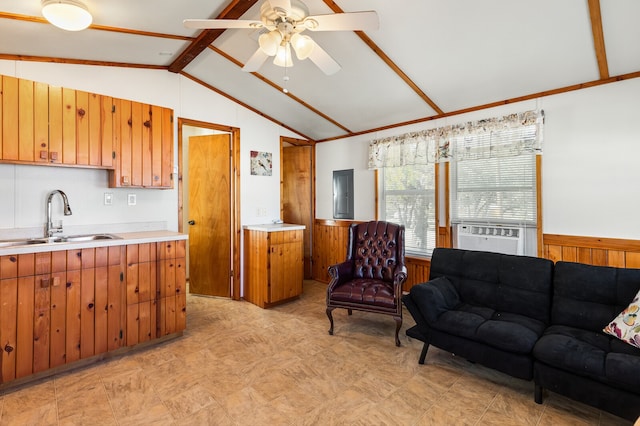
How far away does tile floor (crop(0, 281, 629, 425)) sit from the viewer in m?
1.87

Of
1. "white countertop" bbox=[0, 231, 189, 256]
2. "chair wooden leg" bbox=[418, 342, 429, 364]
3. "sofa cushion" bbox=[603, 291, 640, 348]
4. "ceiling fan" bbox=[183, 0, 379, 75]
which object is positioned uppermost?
"ceiling fan" bbox=[183, 0, 379, 75]

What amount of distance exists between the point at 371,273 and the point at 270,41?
250cm

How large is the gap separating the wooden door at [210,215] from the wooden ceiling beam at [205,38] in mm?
1074

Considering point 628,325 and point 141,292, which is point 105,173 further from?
point 628,325

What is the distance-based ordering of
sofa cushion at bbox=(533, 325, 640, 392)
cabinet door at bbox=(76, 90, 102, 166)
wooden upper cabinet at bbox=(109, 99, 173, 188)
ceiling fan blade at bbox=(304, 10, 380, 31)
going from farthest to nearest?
wooden upper cabinet at bbox=(109, 99, 173, 188), cabinet door at bbox=(76, 90, 102, 166), ceiling fan blade at bbox=(304, 10, 380, 31), sofa cushion at bbox=(533, 325, 640, 392)

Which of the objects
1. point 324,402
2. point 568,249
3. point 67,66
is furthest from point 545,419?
point 67,66

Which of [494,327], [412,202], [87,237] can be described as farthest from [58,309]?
[412,202]

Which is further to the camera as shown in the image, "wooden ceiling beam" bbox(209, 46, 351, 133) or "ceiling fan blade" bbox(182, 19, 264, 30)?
"wooden ceiling beam" bbox(209, 46, 351, 133)

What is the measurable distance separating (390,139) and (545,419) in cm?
319

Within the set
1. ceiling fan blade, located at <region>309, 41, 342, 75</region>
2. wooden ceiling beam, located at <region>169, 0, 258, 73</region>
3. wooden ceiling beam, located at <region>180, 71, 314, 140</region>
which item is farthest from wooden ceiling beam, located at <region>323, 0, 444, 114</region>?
wooden ceiling beam, located at <region>180, 71, 314, 140</region>

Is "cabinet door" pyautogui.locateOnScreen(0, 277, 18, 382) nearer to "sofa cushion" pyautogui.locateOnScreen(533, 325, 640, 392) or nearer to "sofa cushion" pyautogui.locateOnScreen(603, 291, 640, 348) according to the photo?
"sofa cushion" pyautogui.locateOnScreen(533, 325, 640, 392)

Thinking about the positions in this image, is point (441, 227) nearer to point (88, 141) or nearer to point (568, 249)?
point (568, 249)

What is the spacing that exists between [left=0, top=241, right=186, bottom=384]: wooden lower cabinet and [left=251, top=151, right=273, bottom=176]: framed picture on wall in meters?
1.74

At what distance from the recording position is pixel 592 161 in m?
2.68
